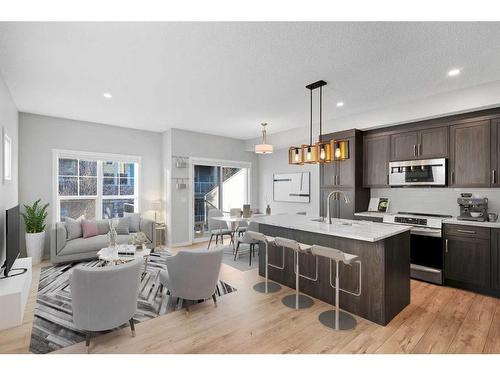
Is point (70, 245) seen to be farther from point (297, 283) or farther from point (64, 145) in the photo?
point (297, 283)

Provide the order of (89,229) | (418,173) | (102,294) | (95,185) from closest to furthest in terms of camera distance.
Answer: (102,294) → (418,173) → (89,229) → (95,185)

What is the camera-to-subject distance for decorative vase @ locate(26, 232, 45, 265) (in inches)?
169

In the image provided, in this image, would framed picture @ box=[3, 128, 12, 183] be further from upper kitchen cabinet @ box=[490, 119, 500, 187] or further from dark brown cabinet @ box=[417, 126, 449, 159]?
upper kitchen cabinet @ box=[490, 119, 500, 187]

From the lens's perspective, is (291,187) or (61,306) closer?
(61,306)

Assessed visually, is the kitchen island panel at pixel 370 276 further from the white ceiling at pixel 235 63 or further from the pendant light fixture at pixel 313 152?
the white ceiling at pixel 235 63

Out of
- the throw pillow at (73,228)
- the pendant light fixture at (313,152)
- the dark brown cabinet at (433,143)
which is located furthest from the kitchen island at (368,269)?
the throw pillow at (73,228)

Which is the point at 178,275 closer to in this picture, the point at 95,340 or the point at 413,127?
the point at 95,340

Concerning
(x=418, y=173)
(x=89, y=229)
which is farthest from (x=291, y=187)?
(x=89, y=229)

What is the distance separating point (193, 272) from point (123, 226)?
125 inches

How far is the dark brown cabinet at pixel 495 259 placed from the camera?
312cm

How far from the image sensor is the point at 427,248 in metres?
3.68
